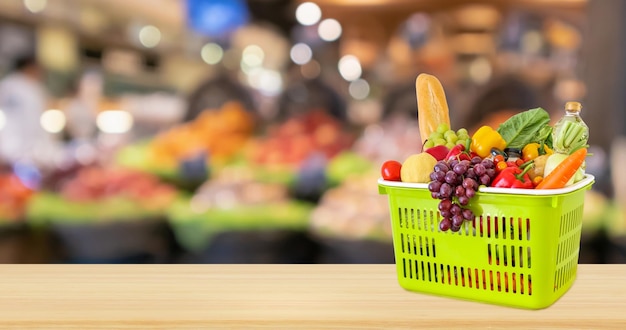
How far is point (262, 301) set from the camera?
1.04m

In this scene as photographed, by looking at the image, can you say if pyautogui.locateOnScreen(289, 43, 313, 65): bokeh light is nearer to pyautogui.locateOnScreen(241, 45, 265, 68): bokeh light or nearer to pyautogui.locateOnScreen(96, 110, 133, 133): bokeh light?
pyautogui.locateOnScreen(96, 110, 133, 133): bokeh light

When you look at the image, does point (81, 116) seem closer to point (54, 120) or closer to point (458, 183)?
point (54, 120)

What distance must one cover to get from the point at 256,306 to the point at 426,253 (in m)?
0.30

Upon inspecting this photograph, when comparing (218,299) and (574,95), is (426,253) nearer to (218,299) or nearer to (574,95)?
(218,299)

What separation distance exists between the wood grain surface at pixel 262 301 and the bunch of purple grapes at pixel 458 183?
15 centimetres

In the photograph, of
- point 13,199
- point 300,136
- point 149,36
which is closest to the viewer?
point 13,199

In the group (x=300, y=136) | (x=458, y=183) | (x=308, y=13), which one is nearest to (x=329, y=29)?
(x=308, y=13)

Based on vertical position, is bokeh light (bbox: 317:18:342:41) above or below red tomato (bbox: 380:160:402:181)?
above

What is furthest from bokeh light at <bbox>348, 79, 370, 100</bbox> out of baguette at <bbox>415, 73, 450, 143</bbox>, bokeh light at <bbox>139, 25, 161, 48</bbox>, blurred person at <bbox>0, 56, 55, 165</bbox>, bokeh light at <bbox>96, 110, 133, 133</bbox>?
baguette at <bbox>415, 73, 450, 143</bbox>

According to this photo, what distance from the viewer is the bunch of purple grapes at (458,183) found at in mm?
980

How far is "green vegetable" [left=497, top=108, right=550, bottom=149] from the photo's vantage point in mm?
1081

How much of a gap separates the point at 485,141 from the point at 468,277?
8.7 inches

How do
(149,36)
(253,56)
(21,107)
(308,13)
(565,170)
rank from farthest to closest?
(253,56) < (149,36) < (21,107) < (308,13) < (565,170)

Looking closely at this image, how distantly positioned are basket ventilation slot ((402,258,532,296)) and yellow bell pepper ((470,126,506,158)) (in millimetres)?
190
